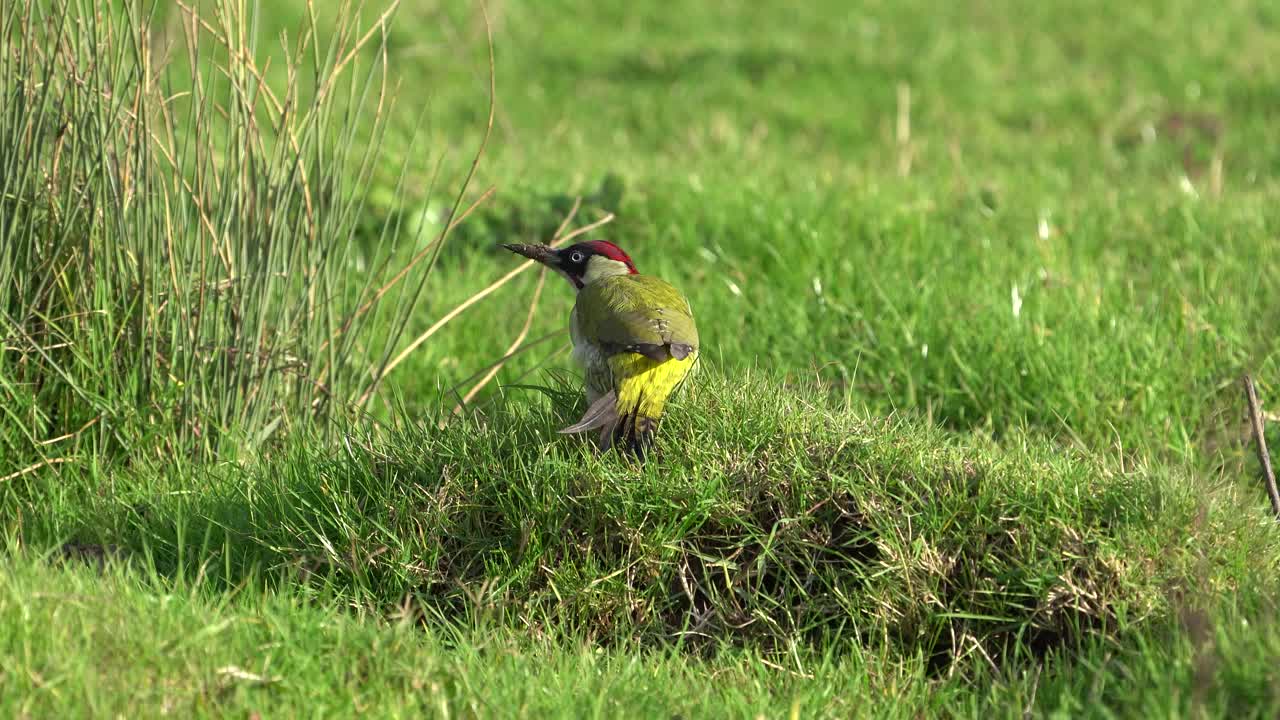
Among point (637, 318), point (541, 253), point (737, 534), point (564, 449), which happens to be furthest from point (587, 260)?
point (737, 534)

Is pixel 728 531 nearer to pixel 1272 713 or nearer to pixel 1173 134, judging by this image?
pixel 1272 713

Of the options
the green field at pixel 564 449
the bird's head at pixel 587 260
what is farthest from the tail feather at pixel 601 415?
the bird's head at pixel 587 260

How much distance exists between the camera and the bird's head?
4.30 m

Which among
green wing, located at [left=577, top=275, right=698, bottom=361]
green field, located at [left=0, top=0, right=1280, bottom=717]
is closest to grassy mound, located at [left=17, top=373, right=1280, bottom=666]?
green field, located at [left=0, top=0, right=1280, bottom=717]

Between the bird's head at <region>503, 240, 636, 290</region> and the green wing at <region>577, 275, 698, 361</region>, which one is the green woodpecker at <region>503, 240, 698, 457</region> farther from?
the bird's head at <region>503, 240, 636, 290</region>

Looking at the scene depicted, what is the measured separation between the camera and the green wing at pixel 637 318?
3.65m

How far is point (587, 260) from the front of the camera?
431 centimetres

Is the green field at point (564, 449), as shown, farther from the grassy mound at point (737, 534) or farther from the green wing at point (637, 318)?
the green wing at point (637, 318)

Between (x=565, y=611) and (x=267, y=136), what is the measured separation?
521 cm

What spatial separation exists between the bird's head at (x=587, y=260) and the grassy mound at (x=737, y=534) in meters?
0.65

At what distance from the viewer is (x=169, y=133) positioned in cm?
410

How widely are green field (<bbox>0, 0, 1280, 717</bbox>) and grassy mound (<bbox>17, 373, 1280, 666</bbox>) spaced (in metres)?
0.01

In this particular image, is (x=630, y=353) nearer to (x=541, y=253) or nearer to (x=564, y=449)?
(x=564, y=449)

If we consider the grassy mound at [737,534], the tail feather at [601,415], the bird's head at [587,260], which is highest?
the bird's head at [587,260]
